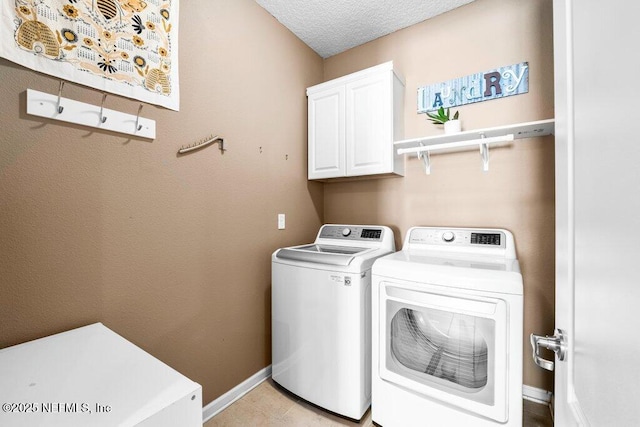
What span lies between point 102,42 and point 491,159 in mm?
2303

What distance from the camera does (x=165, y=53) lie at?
4.66 ft

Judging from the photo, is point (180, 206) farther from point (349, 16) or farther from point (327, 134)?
point (349, 16)

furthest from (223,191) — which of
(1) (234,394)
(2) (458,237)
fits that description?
(2) (458,237)

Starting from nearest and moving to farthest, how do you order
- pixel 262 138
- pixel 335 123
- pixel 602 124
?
1. pixel 602 124
2. pixel 262 138
3. pixel 335 123

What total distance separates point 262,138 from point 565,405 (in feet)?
6.55

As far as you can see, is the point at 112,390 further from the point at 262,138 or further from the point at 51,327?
the point at 262,138

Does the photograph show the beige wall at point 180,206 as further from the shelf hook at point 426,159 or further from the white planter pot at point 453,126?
the white planter pot at point 453,126

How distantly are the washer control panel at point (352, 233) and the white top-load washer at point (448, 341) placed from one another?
0.53 metres

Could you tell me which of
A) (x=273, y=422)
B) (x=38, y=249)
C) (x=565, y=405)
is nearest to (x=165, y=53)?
(x=38, y=249)

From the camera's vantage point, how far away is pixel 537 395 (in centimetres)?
174

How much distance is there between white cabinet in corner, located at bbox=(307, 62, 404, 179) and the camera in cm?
200

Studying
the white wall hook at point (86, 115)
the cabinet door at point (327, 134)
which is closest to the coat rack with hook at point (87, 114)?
the white wall hook at point (86, 115)

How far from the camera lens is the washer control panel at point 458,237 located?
68.8 inches

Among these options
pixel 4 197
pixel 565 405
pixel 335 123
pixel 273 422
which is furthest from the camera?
pixel 335 123
